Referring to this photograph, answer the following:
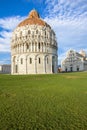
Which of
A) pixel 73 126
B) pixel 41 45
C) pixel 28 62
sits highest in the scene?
pixel 41 45

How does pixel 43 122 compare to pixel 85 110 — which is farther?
pixel 85 110

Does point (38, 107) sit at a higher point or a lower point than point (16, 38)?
lower

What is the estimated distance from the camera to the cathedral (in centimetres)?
7575

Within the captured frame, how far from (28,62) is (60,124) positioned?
68466 mm

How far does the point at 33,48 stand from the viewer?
7538 cm

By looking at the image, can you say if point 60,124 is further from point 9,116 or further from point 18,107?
point 18,107

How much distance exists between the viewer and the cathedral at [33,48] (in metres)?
75.8

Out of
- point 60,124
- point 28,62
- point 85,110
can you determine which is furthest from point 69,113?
point 28,62

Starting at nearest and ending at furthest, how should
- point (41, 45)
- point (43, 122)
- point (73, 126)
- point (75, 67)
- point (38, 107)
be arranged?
1. point (73, 126)
2. point (43, 122)
3. point (38, 107)
4. point (41, 45)
5. point (75, 67)

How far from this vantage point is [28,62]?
76.6 m

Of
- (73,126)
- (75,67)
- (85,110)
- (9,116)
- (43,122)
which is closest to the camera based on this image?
(73,126)

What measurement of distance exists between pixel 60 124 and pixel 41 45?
68.9 meters

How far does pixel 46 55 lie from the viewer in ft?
255

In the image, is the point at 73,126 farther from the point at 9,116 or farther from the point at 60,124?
the point at 9,116
